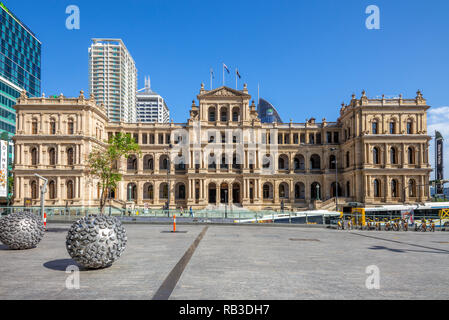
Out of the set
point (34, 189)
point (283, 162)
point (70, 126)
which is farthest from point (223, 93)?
point (34, 189)

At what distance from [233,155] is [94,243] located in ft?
187

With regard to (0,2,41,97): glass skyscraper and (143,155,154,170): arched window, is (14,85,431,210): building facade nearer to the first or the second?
(143,155,154,170): arched window

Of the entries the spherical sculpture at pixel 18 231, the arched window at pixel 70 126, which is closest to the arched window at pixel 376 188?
the arched window at pixel 70 126

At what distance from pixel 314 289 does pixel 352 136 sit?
57649mm

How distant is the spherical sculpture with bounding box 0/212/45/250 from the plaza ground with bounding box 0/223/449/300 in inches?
20.0

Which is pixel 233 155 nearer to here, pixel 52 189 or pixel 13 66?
pixel 52 189

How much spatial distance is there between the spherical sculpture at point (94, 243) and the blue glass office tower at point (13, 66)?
7364cm

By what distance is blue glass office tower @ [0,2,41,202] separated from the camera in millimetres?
81875

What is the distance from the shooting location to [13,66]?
99625 millimetres

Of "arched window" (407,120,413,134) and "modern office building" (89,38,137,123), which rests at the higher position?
"modern office building" (89,38,137,123)

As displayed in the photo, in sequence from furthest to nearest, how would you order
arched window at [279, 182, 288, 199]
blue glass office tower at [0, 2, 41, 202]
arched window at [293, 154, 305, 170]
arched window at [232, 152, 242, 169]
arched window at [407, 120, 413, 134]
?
blue glass office tower at [0, 2, 41, 202], arched window at [293, 154, 305, 170], arched window at [279, 182, 288, 199], arched window at [232, 152, 242, 169], arched window at [407, 120, 413, 134]

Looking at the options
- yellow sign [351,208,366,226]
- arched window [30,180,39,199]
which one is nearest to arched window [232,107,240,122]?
yellow sign [351,208,366,226]

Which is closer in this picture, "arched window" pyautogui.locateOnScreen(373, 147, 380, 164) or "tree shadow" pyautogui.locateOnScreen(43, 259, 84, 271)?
"tree shadow" pyautogui.locateOnScreen(43, 259, 84, 271)

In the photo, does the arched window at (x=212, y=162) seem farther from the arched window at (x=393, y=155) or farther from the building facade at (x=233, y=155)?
the arched window at (x=393, y=155)
